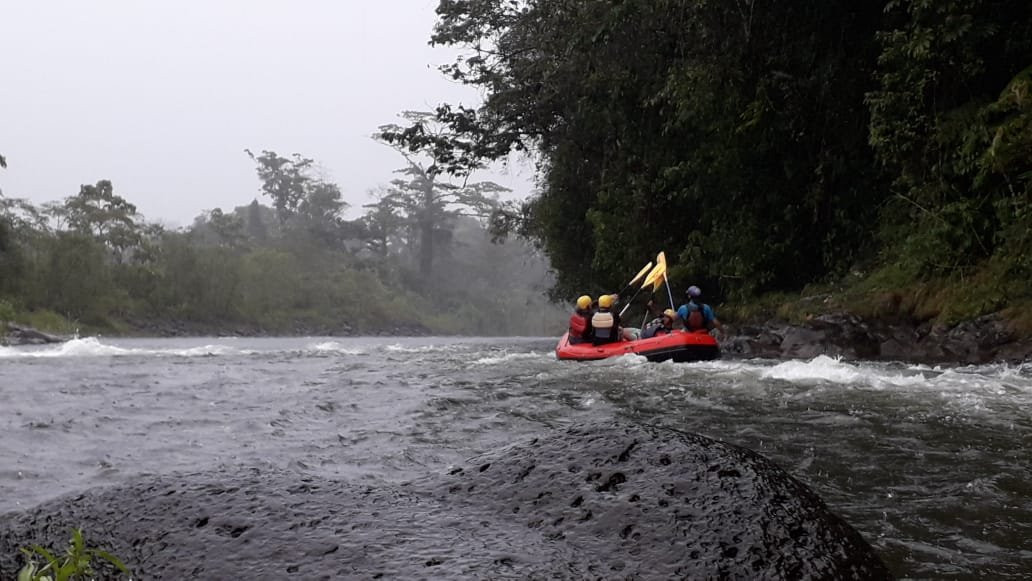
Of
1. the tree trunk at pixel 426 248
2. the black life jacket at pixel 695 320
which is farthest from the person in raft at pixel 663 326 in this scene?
the tree trunk at pixel 426 248

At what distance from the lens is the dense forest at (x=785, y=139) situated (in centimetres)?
1006

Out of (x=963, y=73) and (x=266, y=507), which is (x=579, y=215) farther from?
(x=266, y=507)

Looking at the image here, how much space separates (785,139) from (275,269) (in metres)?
42.0

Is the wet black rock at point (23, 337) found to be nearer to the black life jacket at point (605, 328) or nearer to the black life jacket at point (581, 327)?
the black life jacket at point (581, 327)

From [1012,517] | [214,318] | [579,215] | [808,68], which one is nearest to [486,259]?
[214,318]

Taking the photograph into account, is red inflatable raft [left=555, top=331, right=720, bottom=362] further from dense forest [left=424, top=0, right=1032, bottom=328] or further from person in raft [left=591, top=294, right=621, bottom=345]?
dense forest [left=424, top=0, right=1032, bottom=328]

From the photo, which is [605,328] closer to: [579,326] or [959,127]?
[579,326]

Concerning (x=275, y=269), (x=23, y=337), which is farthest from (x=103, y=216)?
(x=23, y=337)

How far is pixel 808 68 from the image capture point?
507 inches

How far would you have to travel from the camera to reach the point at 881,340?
11.3 metres

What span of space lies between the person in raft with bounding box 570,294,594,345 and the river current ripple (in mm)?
1210

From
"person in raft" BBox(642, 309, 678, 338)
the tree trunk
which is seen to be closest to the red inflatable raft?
"person in raft" BBox(642, 309, 678, 338)

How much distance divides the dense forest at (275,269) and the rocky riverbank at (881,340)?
1256 cm

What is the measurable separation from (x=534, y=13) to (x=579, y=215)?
4.85 m
